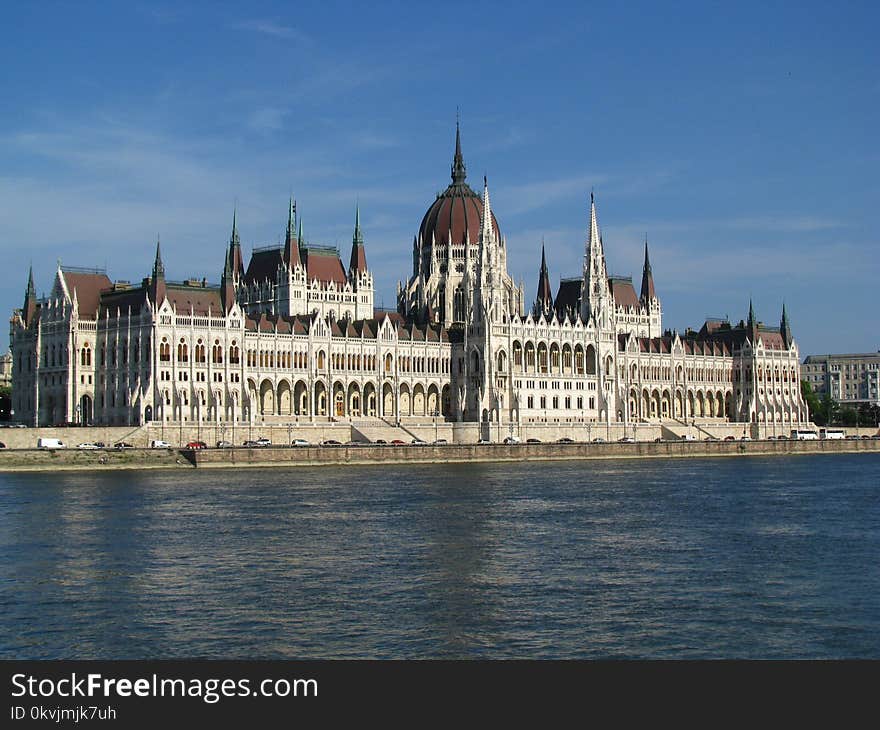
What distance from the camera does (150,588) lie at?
4231 cm

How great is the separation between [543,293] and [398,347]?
36166mm

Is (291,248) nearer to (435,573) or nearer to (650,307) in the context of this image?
(650,307)

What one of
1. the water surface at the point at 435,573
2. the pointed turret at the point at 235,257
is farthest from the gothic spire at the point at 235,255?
the water surface at the point at 435,573

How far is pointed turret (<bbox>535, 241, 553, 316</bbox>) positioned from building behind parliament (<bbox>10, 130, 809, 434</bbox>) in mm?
214

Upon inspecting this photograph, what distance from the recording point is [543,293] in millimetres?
175250

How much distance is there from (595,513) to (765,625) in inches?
1229

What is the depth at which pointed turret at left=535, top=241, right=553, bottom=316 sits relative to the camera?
17300cm

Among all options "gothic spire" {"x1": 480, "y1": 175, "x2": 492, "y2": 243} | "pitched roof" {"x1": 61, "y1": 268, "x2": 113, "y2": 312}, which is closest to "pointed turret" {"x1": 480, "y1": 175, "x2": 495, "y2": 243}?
"gothic spire" {"x1": 480, "y1": 175, "x2": 492, "y2": 243}

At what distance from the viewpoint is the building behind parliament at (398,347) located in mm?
123438

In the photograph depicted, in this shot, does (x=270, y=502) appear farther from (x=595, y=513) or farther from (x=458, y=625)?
(x=458, y=625)

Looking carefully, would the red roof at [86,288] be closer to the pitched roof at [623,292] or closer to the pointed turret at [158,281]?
the pointed turret at [158,281]

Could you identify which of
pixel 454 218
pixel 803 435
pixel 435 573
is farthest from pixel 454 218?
pixel 435 573

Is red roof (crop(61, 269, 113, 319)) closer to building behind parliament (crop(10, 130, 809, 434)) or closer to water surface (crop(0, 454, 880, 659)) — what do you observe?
building behind parliament (crop(10, 130, 809, 434))
